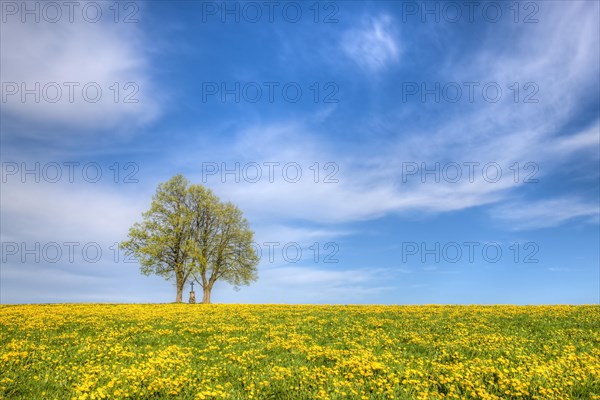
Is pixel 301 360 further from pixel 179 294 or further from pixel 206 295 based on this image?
pixel 206 295

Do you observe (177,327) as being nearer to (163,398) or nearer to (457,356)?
(163,398)

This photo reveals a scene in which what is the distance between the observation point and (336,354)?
1416 centimetres

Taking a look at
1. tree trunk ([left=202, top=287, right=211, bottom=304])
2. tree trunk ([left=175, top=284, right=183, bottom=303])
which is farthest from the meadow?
tree trunk ([left=202, top=287, right=211, bottom=304])

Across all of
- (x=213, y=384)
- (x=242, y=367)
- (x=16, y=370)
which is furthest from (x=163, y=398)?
(x=16, y=370)

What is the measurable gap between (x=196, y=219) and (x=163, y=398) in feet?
153

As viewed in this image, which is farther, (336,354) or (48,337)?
(48,337)

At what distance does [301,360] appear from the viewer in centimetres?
1368

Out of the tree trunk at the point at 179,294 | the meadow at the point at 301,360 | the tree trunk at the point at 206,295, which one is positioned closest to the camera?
the meadow at the point at 301,360

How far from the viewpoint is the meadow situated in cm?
1070

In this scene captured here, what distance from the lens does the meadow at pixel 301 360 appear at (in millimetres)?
10695

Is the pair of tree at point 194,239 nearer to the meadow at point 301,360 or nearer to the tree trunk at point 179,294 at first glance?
the tree trunk at point 179,294

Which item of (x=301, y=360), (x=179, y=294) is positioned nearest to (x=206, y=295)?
(x=179, y=294)

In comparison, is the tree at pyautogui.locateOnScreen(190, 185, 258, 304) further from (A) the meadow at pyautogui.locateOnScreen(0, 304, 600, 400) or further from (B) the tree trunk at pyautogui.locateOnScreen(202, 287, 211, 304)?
(A) the meadow at pyautogui.locateOnScreen(0, 304, 600, 400)

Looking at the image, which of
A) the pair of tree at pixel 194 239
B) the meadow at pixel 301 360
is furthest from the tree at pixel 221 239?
the meadow at pixel 301 360
